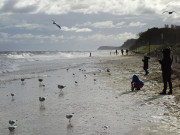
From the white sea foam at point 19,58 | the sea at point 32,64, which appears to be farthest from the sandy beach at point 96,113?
the white sea foam at point 19,58

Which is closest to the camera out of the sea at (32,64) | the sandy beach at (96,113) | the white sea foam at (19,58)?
the sandy beach at (96,113)

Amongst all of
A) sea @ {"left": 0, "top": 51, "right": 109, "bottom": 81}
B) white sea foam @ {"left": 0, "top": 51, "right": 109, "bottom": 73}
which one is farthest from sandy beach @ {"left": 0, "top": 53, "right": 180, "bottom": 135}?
white sea foam @ {"left": 0, "top": 51, "right": 109, "bottom": 73}

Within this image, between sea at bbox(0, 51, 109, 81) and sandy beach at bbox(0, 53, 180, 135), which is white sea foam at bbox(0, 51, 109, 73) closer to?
sea at bbox(0, 51, 109, 81)

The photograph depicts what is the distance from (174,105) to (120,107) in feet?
6.75

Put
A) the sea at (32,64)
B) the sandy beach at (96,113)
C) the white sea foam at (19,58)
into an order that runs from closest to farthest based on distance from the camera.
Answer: the sandy beach at (96,113) → the sea at (32,64) → the white sea foam at (19,58)

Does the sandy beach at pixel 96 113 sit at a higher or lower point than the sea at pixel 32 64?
lower

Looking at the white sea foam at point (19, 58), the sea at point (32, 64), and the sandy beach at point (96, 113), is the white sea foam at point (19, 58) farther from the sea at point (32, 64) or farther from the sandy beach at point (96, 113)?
the sandy beach at point (96, 113)

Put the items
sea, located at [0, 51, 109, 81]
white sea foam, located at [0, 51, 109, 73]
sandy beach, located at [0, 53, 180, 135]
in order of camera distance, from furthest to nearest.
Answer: white sea foam, located at [0, 51, 109, 73] < sea, located at [0, 51, 109, 81] < sandy beach, located at [0, 53, 180, 135]

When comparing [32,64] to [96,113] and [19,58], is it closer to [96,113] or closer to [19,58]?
[19,58]

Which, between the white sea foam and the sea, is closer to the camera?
the sea

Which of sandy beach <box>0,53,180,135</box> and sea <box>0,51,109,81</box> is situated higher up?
sea <box>0,51,109,81</box>

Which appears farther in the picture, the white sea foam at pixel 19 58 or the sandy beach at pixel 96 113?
the white sea foam at pixel 19 58

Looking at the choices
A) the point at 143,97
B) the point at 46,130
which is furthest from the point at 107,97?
the point at 46,130

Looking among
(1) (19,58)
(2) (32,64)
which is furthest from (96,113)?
(1) (19,58)
